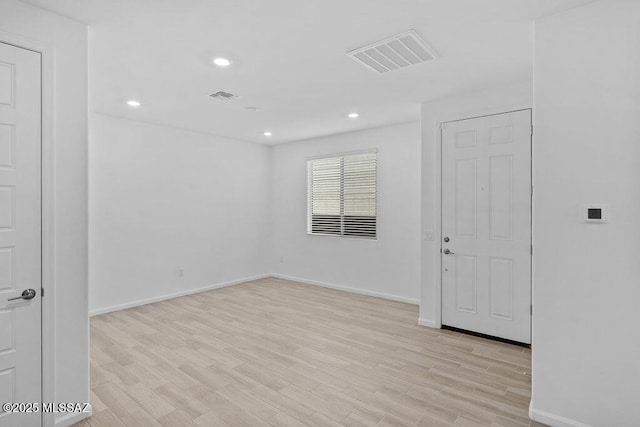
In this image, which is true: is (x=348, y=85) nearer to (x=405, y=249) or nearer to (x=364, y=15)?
(x=364, y=15)

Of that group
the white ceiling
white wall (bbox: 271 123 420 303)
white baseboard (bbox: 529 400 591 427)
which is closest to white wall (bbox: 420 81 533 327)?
the white ceiling

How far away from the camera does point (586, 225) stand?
209cm

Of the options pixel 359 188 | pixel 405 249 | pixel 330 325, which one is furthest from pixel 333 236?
pixel 330 325

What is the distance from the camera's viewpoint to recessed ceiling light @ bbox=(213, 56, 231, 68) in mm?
2805

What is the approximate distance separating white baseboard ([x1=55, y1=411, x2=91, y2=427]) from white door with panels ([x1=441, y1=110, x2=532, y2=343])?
352 cm

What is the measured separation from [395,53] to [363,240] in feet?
11.2

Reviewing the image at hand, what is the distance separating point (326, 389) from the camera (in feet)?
8.66

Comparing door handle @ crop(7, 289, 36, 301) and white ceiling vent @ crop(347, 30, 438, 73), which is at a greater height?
white ceiling vent @ crop(347, 30, 438, 73)

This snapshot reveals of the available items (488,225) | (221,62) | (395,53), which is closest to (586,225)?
Answer: (488,225)

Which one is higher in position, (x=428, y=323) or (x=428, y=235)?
(x=428, y=235)

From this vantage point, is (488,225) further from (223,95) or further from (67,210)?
(67,210)

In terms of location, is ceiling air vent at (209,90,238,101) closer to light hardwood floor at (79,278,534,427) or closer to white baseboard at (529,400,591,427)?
light hardwood floor at (79,278,534,427)

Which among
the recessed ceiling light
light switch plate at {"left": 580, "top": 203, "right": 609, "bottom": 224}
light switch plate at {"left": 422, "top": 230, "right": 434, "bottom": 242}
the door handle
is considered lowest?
the door handle

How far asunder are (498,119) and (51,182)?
3959 millimetres
